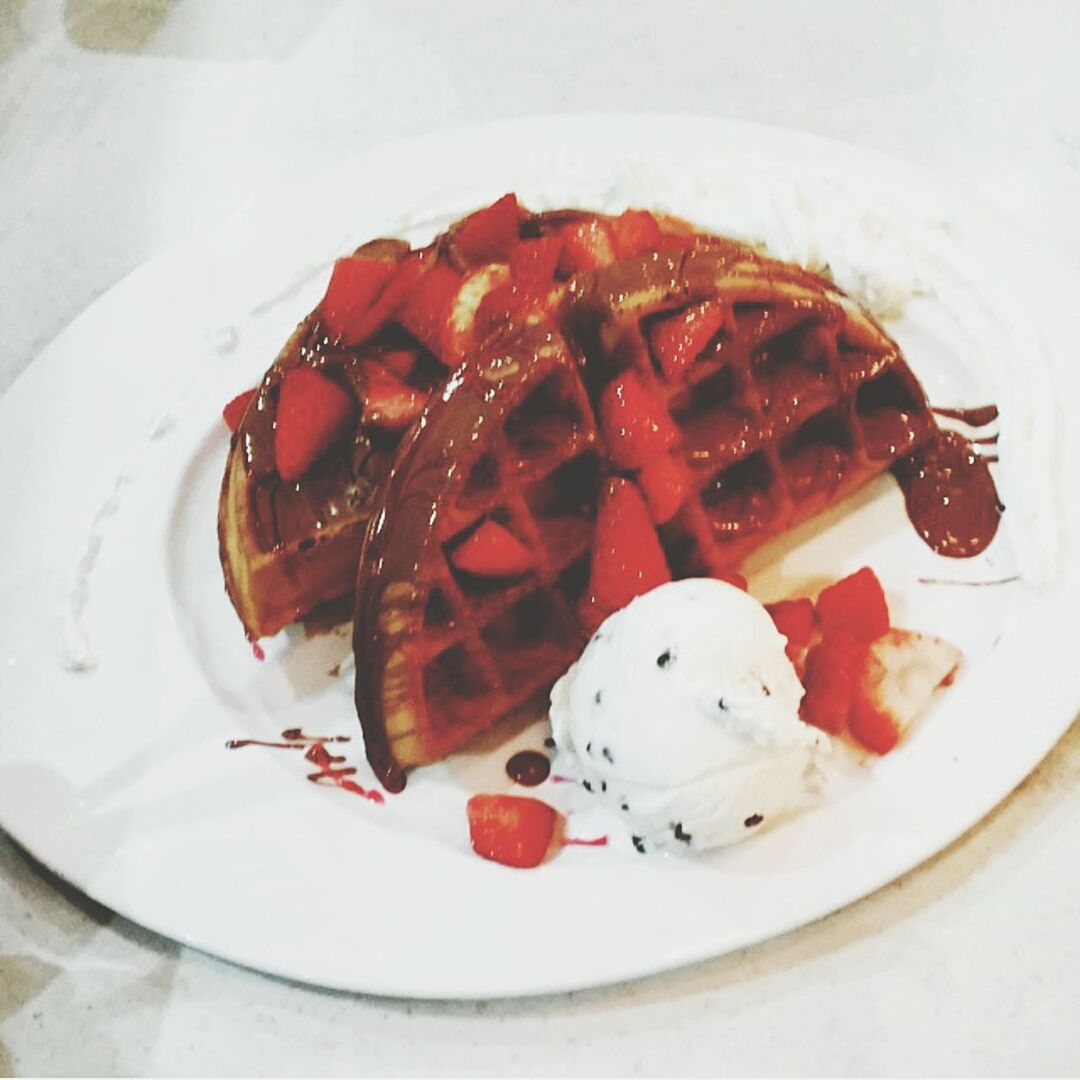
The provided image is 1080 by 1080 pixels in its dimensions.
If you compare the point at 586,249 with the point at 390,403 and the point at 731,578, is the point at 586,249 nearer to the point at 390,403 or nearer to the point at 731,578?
the point at 390,403

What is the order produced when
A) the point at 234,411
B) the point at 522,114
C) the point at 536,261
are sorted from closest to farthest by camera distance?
the point at 536,261, the point at 234,411, the point at 522,114

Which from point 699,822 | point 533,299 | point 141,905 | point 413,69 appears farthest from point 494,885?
point 413,69

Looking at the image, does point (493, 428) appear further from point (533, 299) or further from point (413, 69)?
point (413, 69)

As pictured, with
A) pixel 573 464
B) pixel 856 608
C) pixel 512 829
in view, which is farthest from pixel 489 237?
pixel 512 829

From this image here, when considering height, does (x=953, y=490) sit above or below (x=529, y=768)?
below

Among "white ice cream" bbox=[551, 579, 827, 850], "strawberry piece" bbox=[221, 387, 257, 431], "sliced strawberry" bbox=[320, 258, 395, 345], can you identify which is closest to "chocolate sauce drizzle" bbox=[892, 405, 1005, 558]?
"white ice cream" bbox=[551, 579, 827, 850]

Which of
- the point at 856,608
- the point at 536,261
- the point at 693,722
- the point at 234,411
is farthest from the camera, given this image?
the point at 234,411

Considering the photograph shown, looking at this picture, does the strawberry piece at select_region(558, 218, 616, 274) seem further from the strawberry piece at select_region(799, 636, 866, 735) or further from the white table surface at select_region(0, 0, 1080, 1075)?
the white table surface at select_region(0, 0, 1080, 1075)
